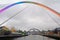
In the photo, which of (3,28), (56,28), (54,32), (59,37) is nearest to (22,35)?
(3,28)

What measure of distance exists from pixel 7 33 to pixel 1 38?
13.3 feet

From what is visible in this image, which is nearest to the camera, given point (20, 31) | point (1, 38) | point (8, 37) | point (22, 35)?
point (1, 38)

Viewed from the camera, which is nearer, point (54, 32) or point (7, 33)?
point (7, 33)

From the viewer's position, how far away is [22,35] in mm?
44188

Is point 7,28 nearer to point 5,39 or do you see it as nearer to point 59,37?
point 5,39

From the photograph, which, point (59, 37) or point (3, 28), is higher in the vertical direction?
point (3, 28)

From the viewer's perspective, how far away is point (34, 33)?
2167 inches

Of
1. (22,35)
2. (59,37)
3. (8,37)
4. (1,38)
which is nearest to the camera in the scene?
(59,37)

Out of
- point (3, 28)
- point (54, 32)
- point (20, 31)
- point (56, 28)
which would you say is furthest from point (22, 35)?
point (56, 28)

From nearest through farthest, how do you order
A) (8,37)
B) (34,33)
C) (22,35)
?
1. (8,37)
2. (22,35)
3. (34,33)

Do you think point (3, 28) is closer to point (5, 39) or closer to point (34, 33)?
point (5, 39)

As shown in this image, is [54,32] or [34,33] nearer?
[54,32]

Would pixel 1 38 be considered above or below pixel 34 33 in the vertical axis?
below

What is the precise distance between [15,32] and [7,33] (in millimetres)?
3627
